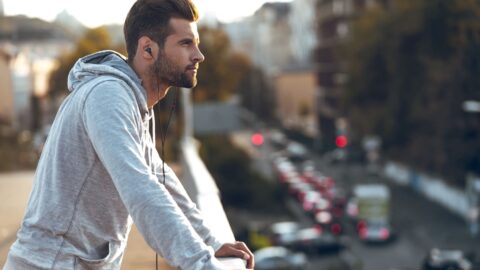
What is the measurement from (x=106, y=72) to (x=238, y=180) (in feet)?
153

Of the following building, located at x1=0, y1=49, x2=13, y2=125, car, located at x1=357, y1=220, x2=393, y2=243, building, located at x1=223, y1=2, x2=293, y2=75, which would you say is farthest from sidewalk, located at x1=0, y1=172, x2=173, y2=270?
building, located at x1=223, y1=2, x2=293, y2=75

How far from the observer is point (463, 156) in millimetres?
44281

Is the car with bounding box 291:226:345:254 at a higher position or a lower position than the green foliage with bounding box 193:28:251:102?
lower

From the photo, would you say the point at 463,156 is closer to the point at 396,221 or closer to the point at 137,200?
the point at 396,221

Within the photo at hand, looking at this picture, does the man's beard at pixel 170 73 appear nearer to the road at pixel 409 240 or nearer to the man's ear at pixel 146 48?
the man's ear at pixel 146 48

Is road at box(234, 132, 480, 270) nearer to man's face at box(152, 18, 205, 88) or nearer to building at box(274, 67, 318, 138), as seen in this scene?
man's face at box(152, 18, 205, 88)

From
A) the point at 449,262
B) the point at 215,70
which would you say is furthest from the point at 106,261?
the point at 215,70

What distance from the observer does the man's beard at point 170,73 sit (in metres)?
2.92

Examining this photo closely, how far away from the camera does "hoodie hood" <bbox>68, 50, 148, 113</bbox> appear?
287 centimetres

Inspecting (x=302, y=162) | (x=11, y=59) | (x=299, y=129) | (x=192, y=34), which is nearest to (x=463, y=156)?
(x=11, y=59)

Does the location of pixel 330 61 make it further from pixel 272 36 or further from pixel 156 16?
pixel 156 16

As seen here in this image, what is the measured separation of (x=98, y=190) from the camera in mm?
2777

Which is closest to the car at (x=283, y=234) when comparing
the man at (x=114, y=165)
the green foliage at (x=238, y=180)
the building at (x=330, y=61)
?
the green foliage at (x=238, y=180)

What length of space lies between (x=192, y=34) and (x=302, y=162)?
2975 inches
